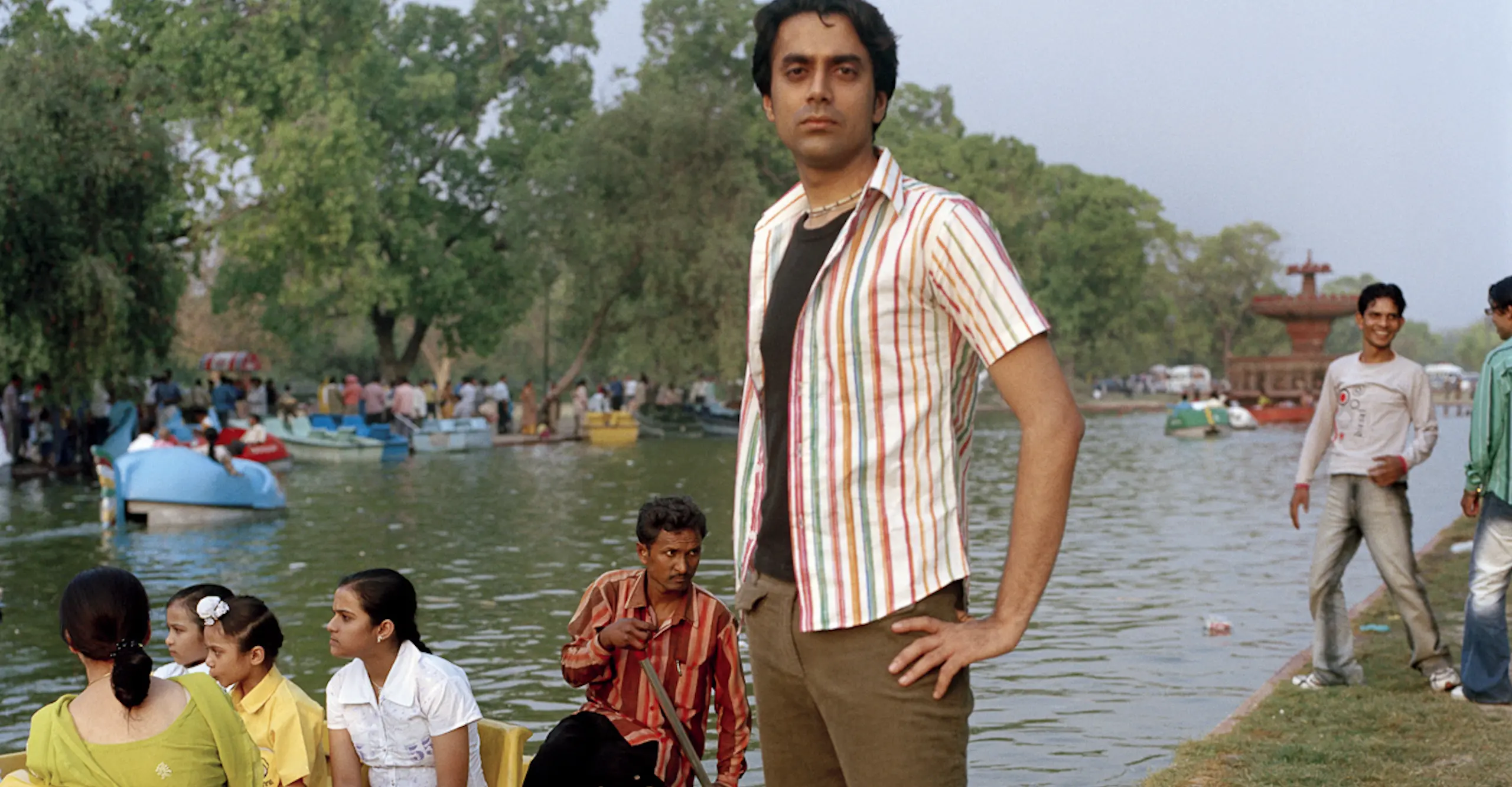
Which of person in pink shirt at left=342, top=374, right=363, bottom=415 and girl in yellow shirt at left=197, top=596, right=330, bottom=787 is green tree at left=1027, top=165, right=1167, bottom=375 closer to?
person in pink shirt at left=342, top=374, right=363, bottom=415

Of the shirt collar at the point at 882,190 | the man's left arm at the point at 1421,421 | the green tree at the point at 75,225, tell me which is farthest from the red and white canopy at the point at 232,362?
the shirt collar at the point at 882,190

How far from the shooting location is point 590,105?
53000 mm

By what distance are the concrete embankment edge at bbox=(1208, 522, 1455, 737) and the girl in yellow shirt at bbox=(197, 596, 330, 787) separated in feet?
12.7

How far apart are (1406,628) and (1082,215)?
7877cm

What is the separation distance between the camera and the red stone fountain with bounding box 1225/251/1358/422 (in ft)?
190

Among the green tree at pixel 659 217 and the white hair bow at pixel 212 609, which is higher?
the green tree at pixel 659 217

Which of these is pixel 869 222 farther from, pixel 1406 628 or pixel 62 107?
pixel 62 107

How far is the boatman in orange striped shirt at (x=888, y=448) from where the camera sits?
270 centimetres

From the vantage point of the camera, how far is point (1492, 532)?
24.8 feet

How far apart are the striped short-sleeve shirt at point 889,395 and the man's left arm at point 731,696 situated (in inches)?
102

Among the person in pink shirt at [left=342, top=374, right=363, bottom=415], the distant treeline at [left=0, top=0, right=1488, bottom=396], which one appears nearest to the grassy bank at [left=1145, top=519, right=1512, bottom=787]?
the distant treeline at [left=0, top=0, right=1488, bottom=396]

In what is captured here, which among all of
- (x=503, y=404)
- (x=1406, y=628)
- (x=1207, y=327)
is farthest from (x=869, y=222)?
(x=1207, y=327)

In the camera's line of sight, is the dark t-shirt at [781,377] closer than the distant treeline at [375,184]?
Yes

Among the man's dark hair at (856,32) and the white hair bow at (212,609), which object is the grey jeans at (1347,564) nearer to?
the white hair bow at (212,609)
